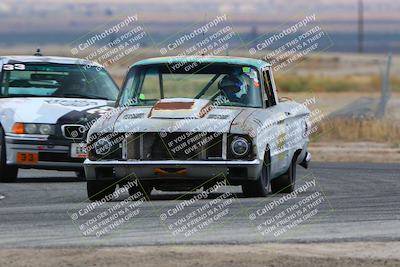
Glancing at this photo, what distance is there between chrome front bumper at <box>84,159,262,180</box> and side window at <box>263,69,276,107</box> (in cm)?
163

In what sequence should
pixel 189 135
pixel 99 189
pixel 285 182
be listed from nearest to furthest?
pixel 189 135, pixel 99 189, pixel 285 182

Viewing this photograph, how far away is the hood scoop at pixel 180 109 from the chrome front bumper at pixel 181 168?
1.68 ft

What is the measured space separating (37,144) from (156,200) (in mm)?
3080

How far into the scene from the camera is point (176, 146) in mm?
13328

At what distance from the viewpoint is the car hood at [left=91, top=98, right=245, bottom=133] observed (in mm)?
13328

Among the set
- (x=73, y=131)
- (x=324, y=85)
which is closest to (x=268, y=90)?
(x=73, y=131)

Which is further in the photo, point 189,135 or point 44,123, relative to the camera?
point 44,123

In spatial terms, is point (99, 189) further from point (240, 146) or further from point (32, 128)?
point (32, 128)

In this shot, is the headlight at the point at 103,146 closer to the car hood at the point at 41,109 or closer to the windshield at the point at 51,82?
→ the car hood at the point at 41,109

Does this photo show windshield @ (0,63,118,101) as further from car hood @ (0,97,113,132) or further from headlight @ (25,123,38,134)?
headlight @ (25,123,38,134)

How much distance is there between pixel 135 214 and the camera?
12359mm

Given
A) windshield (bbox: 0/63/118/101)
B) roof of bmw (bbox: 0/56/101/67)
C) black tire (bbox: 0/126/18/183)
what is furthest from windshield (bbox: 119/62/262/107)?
roof of bmw (bbox: 0/56/101/67)

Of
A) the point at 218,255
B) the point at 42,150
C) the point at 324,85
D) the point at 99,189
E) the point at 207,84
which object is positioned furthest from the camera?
the point at 324,85

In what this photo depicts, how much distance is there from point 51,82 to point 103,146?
15.6 ft
